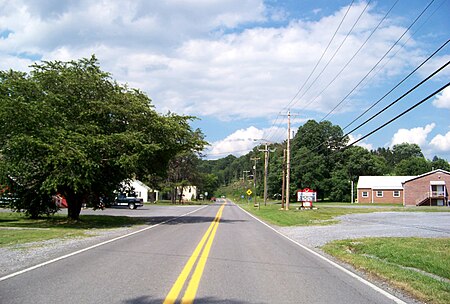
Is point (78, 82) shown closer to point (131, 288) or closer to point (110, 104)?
point (110, 104)

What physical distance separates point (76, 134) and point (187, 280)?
1590 cm

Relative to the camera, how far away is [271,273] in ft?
31.3

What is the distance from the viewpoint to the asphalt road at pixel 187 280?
7.08m

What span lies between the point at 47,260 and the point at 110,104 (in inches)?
595

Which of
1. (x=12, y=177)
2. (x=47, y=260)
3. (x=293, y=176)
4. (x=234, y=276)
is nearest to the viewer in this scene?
(x=234, y=276)

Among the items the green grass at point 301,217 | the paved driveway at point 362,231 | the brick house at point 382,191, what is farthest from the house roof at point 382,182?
the paved driveway at point 362,231

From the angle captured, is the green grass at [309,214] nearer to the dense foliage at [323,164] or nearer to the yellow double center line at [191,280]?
the yellow double center line at [191,280]

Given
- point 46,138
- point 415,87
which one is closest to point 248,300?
point 415,87

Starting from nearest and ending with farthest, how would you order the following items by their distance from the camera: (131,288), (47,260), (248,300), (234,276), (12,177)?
(248,300)
(131,288)
(234,276)
(47,260)
(12,177)

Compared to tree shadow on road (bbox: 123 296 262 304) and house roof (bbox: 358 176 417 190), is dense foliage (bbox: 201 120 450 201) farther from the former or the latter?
tree shadow on road (bbox: 123 296 262 304)

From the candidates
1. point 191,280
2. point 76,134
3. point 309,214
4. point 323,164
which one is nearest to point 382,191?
point 323,164

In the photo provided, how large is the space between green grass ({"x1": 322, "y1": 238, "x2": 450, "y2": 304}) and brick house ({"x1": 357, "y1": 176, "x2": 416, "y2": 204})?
220 ft

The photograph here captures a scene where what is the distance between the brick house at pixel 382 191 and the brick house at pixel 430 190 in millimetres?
9862

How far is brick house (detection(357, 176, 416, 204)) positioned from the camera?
260 ft
